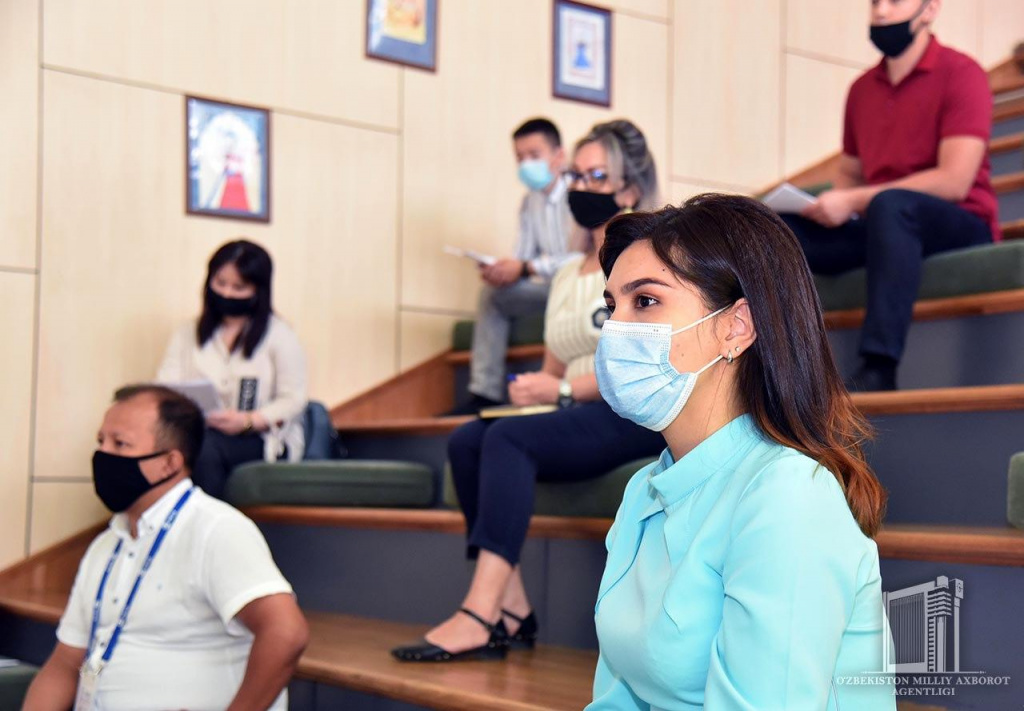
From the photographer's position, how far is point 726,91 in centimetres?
498

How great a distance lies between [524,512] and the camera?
2.41 m

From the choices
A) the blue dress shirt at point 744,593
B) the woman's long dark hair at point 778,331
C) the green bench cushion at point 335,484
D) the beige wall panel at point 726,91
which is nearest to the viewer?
the blue dress shirt at point 744,593

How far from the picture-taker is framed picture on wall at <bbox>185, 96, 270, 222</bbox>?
3.90 metres

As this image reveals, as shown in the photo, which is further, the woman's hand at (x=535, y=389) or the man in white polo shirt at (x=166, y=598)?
the woman's hand at (x=535, y=389)

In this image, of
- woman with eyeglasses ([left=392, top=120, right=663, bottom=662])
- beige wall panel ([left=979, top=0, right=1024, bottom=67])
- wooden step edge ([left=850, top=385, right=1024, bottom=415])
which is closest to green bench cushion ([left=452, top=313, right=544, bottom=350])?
woman with eyeglasses ([left=392, top=120, right=663, bottom=662])

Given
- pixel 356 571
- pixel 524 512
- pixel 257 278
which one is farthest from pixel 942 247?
pixel 257 278

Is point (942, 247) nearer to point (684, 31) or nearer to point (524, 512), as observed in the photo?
point (524, 512)

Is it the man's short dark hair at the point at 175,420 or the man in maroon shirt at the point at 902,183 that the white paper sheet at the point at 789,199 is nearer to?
the man in maroon shirt at the point at 902,183

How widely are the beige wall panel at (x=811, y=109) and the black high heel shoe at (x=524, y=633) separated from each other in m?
3.05

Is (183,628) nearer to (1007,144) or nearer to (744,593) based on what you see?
(744,593)

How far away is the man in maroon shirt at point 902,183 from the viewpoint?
8.41 feet

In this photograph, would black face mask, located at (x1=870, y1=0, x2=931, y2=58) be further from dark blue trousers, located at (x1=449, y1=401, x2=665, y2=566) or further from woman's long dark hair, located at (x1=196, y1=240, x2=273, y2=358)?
woman's long dark hair, located at (x1=196, y1=240, x2=273, y2=358)

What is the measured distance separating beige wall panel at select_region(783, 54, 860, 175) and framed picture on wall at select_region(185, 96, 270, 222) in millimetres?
2176

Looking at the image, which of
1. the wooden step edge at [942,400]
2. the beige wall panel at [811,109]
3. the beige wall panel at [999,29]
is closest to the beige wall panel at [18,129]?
the wooden step edge at [942,400]
